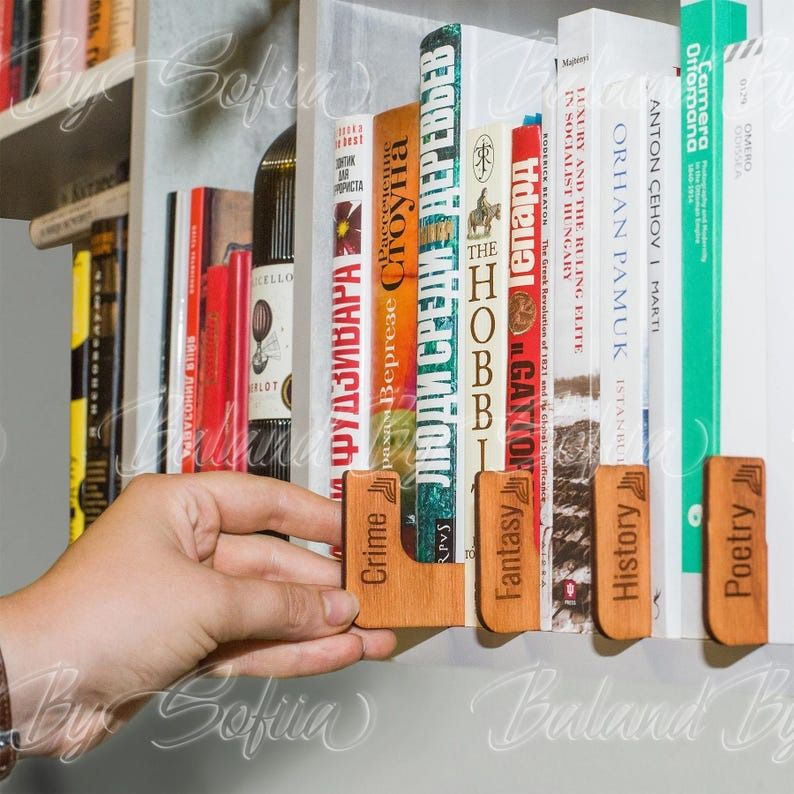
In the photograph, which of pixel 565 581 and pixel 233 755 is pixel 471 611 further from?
pixel 233 755

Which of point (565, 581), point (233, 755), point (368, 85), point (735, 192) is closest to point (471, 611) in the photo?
point (565, 581)

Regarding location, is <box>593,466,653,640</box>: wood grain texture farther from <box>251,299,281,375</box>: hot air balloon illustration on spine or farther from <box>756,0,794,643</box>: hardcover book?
<box>251,299,281,375</box>: hot air balloon illustration on spine

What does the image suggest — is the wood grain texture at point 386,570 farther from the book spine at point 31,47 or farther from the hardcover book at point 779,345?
the book spine at point 31,47

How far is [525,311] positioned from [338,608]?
0.76 feet

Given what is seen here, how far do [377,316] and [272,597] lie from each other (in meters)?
0.20

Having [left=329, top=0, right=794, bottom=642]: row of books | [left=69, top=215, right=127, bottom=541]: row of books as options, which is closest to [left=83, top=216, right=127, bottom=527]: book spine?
[left=69, top=215, right=127, bottom=541]: row of books

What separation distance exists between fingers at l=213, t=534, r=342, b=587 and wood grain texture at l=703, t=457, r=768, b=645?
359 millimetres

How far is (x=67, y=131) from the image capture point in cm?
116

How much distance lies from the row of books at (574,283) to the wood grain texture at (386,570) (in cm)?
2

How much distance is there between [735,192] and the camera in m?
0.55

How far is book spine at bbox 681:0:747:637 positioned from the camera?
1.82 feet

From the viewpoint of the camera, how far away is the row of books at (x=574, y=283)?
546 millimetres

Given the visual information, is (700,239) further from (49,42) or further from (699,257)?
(49,42)

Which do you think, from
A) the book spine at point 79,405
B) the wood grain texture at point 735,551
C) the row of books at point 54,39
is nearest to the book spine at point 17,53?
the row of books at point 54,39
